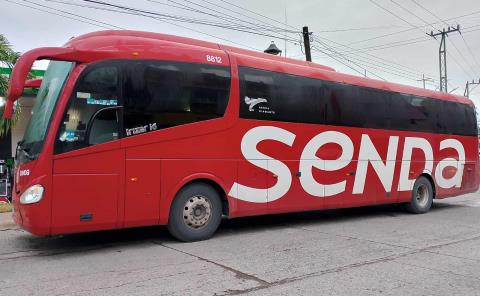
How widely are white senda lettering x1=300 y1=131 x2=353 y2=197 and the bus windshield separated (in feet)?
15.9

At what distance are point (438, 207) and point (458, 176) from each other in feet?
3.57

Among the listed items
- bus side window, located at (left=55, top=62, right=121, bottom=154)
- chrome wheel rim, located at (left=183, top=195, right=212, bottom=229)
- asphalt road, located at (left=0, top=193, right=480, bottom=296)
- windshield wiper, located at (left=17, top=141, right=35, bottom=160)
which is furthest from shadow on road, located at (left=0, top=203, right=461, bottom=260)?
bus side window, located at (left=55, top=62, right=121, bottom=154)

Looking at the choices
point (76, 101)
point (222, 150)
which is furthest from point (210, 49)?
point (76, 101)

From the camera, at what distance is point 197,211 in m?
8.35

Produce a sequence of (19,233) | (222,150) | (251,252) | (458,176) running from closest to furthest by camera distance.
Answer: (251,252) → (222,150) → (19,233) → (458,176)

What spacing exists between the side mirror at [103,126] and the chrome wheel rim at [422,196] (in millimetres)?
8821

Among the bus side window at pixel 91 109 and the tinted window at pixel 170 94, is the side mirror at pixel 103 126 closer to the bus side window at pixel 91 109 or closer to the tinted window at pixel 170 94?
the bus side window at pixel 91 109

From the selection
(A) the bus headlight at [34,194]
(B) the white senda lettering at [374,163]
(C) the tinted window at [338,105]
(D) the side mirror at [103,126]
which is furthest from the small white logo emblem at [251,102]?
(A) the bus headlight at [34,194]

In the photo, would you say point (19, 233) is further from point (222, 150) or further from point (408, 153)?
point (408, 153)

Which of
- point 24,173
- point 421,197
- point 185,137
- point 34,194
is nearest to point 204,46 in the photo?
point 185,137

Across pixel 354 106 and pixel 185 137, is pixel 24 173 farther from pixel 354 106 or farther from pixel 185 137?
pixel 354 106

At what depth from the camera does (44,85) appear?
804 centimetres

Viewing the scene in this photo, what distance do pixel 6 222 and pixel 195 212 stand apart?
15.5ft

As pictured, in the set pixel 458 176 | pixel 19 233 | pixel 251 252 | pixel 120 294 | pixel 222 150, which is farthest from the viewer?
pixel 458 176
